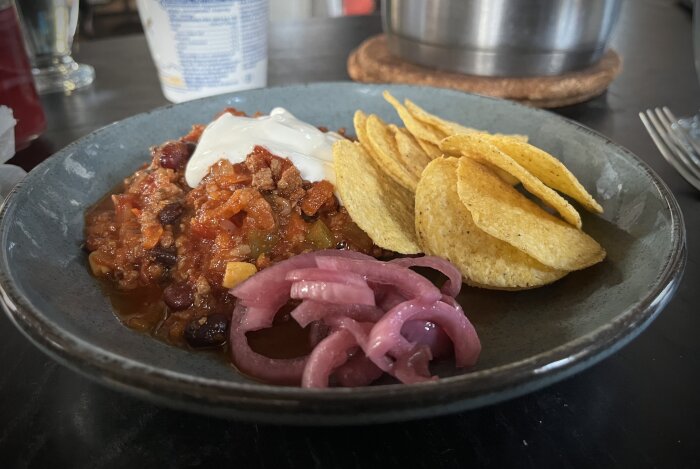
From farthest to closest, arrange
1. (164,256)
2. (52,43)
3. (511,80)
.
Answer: (52,43), (511,80), (164,256)

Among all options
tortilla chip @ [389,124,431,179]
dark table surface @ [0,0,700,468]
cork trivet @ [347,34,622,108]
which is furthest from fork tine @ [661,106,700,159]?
tortilla chip @ [389,124,431,179]

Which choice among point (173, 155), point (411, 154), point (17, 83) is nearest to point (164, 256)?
point (173, 155)

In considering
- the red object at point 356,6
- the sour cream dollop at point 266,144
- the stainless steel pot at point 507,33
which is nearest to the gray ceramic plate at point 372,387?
the sour cream dollop at point 266,144

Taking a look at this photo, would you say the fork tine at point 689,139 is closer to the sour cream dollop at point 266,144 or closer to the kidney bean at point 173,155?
the sour cream dollop at point 266,144

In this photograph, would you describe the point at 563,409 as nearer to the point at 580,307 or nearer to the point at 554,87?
the point at 580,307

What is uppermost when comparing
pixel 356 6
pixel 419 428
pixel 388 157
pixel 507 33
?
pixel 507 33

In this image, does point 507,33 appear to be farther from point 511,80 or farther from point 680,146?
point 680,146

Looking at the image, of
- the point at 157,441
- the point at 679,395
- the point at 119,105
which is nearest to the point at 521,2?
the point at 679,395
